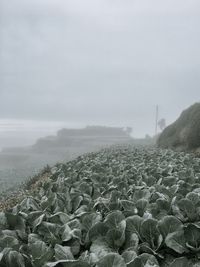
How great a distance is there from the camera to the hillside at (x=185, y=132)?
23.6 metres

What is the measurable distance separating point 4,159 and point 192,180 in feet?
198

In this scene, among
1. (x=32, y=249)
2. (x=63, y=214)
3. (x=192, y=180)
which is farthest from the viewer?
(x=192, y=180)

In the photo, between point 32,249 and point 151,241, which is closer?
point 32,249

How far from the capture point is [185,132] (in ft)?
82.0

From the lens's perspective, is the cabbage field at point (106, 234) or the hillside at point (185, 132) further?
the hillside at point (185, 132)

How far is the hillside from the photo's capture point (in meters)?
23.6

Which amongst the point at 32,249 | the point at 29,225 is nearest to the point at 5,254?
the point at 32,249

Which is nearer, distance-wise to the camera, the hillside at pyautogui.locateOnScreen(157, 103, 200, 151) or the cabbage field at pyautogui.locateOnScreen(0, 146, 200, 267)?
the cabbage field at pyautogui.locateOnScreen(0, 146, 200, 267)

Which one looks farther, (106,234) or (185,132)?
(185,132)

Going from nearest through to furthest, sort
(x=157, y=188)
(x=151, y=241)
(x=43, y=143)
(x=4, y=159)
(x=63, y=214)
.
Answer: (x=151, y=241), (x=63, y=214), (x=157, y=188), (x=4, y=159), (x=43, y=143)

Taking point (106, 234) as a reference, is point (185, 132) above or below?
above

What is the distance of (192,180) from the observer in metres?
7.01

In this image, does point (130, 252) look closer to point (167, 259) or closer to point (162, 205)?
point (167, 259)

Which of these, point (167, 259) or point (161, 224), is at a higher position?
point (161, 224)
